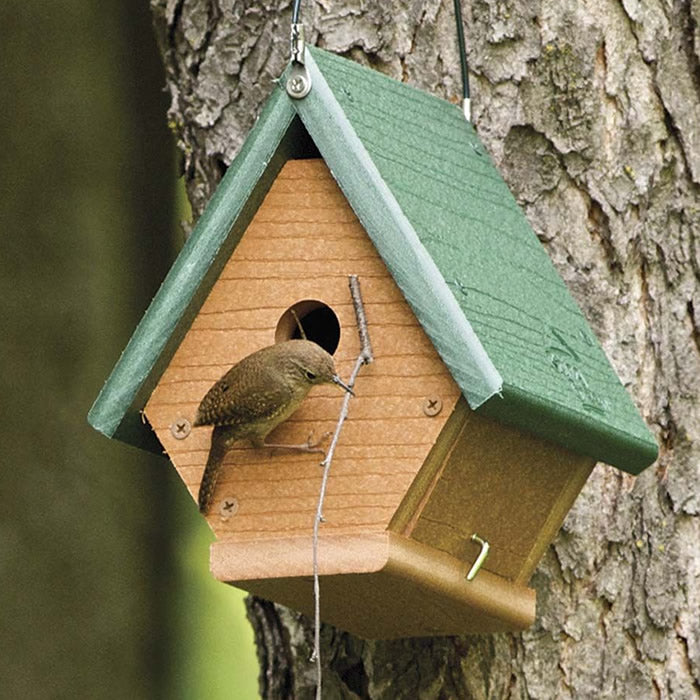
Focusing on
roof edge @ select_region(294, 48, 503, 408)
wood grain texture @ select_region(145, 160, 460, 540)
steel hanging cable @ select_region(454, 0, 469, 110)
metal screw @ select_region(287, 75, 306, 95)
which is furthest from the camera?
steel hanging cable @ select_region(454, 0, 469, 110)

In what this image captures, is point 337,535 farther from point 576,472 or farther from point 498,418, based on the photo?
point 576,472

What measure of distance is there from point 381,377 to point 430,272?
0.62 ft

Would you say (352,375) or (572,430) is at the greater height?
(572,430)

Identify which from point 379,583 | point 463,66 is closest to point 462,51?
point 463,66

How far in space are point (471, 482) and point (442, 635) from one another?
0.51 m

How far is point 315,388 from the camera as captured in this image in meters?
2.58

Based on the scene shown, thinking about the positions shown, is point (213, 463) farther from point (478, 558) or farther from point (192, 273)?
point (478, 558)

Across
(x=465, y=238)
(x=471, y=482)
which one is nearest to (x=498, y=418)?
(x=471, y=482)

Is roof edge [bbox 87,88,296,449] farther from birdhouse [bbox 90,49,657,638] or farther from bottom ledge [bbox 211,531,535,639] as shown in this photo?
bottom ledge [bbox 211,531,535,639]

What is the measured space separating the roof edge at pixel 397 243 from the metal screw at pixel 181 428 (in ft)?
1.41

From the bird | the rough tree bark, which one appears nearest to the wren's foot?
the bird

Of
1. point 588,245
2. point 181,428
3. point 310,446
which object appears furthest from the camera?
point 588,245

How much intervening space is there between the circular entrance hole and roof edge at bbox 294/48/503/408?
165 millimetres

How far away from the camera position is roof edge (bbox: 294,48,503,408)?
2400 millimetres
